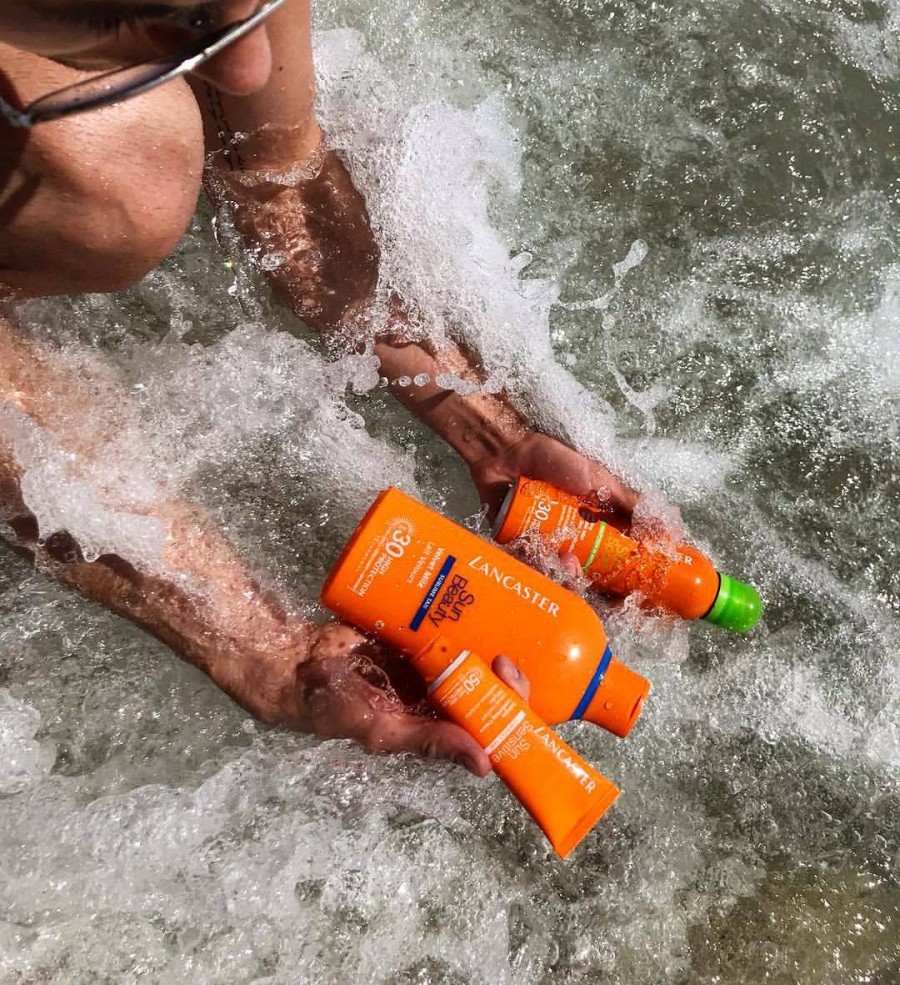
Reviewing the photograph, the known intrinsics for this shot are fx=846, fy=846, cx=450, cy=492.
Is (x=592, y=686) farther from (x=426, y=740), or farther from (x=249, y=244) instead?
(x=249, y=244)

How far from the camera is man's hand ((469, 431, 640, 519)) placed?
104 cm

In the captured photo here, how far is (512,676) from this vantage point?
0.84 meters

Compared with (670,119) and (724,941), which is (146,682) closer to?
(724,941)

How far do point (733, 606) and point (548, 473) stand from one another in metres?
0.27

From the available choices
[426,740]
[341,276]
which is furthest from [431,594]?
[341,276]

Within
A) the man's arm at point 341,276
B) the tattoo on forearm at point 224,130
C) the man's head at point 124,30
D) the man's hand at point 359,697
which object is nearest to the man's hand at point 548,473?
the man's arm at point 341,276

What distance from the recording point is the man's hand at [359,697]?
0.91 metres

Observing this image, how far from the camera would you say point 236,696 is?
1.02 metres

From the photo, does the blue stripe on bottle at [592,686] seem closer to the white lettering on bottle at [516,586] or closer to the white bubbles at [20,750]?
the white lettering on bottle at [516,586]

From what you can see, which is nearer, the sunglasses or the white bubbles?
the sunglasses

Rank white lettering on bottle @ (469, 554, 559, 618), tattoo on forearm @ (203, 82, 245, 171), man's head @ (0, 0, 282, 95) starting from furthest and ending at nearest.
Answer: tattoo on forearm @ (203, 82, 245, 171) → white lettering on bottle @ (469, 554, 559, 618) → man's head @ (0, 0, 282, 95)

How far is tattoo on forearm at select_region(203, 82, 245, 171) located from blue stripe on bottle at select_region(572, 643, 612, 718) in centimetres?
74

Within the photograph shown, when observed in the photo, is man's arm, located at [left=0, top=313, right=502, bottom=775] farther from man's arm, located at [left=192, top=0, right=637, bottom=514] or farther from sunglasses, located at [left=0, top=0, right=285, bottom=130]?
sunglasses, located at [left=0, top=0, right=285, bottom=130]

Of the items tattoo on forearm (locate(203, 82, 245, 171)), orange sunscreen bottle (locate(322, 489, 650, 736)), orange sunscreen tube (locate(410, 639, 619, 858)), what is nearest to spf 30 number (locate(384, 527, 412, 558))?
orange sunscreen bottle (locate(322, 489, 650, 736))
